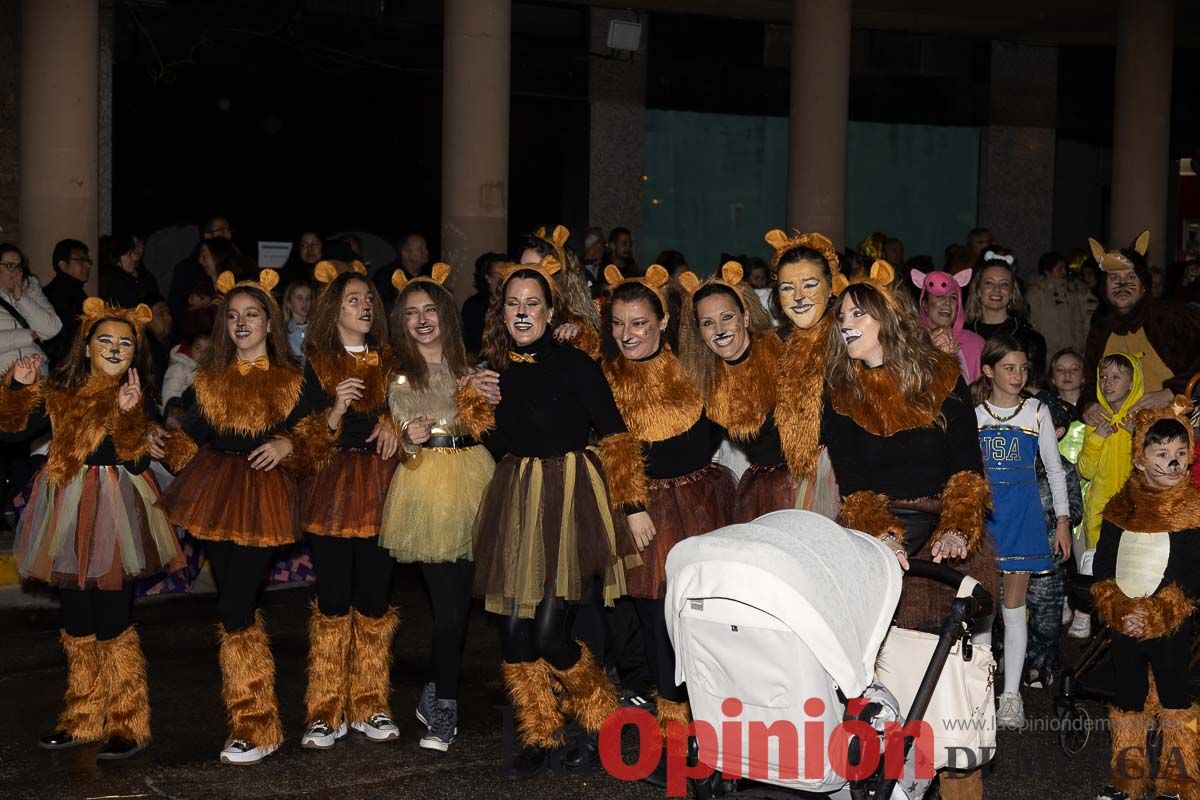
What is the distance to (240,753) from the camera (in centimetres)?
628

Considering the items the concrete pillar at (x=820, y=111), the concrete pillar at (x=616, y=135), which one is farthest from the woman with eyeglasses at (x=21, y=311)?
the concrete pillar at (x=616, y=135)

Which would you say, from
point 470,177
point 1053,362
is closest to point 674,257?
point 470,177

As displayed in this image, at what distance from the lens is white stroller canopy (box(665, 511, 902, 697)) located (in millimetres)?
4238

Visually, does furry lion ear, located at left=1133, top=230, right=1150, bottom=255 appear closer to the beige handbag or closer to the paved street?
the paved street

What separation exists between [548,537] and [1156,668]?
2.56 m

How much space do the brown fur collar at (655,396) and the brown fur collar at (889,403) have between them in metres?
0.90

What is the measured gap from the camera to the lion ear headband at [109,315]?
21.6 ft

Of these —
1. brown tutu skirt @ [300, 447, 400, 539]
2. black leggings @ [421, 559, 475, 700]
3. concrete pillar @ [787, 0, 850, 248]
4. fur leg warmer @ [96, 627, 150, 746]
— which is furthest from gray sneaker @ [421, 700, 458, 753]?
concrete pillar @ [787, 0, 850, 248]

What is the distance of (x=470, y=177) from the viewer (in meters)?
12.9

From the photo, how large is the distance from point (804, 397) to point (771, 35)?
13.7m

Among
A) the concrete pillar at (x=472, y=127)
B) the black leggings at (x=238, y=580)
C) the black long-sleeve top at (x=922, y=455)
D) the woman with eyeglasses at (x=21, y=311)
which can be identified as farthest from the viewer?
the concrete pillar at (x=472, y=127)

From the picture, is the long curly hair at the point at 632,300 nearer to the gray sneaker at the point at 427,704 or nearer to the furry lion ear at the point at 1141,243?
the gray sneaker at the point at 427,704

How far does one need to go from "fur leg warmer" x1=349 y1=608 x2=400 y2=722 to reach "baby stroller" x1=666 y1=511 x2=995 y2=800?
93.3 inches

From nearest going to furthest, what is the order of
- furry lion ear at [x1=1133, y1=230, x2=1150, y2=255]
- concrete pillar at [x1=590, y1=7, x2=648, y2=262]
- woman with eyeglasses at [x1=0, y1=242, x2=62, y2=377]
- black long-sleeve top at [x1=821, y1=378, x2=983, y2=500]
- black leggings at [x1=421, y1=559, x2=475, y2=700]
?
1. black long-sleeve top at [x1=821, y1=378, x2=983, y2=500]
2. black leggings at [x1=421, y1=559, x2=475, y2=700]
3. furry lion ear at [x1=1133, y1=230, x2=1150, y2=255]
4. woman with eyeglasses at [x1=0, y1=242, x2=62, y2=377]
5. concrete pillar at [x1=590, y1=7, x2=648, y2=262]
